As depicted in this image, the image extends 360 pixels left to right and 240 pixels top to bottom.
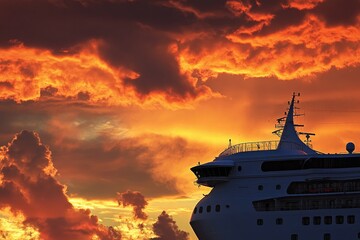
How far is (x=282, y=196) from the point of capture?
107812 mm

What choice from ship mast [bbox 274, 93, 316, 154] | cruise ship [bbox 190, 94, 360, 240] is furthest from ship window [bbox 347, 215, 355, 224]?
ship mast [bbox 274, 93, 316, 154]

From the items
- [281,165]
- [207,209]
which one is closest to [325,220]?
[281,165]

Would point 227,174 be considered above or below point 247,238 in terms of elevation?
above

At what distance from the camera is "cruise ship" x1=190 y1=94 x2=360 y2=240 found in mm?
106188

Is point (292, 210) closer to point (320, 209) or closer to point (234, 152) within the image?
point (320, 209)

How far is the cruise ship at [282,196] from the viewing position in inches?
4181

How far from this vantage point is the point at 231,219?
10888 centimetres

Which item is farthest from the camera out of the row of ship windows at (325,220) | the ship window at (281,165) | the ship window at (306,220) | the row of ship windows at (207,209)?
the row of ship windows at (207,209)

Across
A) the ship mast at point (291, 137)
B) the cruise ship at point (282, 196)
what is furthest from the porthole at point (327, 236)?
the ship mast at point (291, 137)

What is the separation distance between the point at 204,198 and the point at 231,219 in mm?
5739

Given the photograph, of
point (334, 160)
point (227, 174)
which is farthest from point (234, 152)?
point (334, 160)

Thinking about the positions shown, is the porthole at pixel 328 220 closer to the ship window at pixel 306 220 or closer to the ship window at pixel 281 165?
the ship window at pixel 306 220

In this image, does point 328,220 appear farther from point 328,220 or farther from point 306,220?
point 306,220

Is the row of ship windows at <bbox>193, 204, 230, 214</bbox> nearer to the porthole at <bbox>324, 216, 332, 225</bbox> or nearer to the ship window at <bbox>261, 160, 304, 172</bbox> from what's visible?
the ship window at <bbox>261, 160, 304, 172</bbox>
